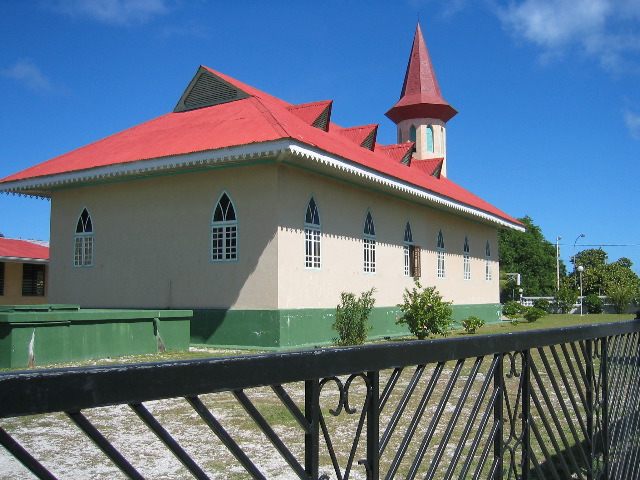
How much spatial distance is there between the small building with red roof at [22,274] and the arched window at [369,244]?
13159 mm

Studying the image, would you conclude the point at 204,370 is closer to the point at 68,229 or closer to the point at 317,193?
the point at 317,193

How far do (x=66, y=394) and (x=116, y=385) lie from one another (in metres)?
0.10

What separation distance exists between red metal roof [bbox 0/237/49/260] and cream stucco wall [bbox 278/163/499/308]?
508 inches

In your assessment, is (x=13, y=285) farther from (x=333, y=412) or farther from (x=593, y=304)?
(x=593, y=304)

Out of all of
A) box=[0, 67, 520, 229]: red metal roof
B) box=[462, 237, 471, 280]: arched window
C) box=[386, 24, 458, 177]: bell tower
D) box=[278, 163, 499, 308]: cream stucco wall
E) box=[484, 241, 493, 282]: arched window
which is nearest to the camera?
box=[0, 67, 520, 229]: red metal roof

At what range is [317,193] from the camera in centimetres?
1588

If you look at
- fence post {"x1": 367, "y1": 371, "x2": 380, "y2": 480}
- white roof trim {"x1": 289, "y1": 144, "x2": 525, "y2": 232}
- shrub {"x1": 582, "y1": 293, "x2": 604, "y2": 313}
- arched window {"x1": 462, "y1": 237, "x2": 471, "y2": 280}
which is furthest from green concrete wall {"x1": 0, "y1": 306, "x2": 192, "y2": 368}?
shrub {"x1": 582, "y1": 293, "x2": 604, "y2": 313}

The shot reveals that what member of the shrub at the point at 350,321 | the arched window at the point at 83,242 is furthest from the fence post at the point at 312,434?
the arched window at the point at 83,242

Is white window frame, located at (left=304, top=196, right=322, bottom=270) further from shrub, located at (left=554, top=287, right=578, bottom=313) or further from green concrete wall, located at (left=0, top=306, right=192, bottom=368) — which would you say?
shrub, located at (left=554, top=287, right=578, bottom=313)

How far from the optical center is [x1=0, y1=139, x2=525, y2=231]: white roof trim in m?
13.5

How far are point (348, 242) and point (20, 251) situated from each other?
14.3 m

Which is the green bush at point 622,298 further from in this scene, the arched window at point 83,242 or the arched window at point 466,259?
the arched window at point 83,242

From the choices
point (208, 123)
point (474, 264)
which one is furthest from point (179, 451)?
point (474, 264)

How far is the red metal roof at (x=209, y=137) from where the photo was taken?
14570 millimetres
